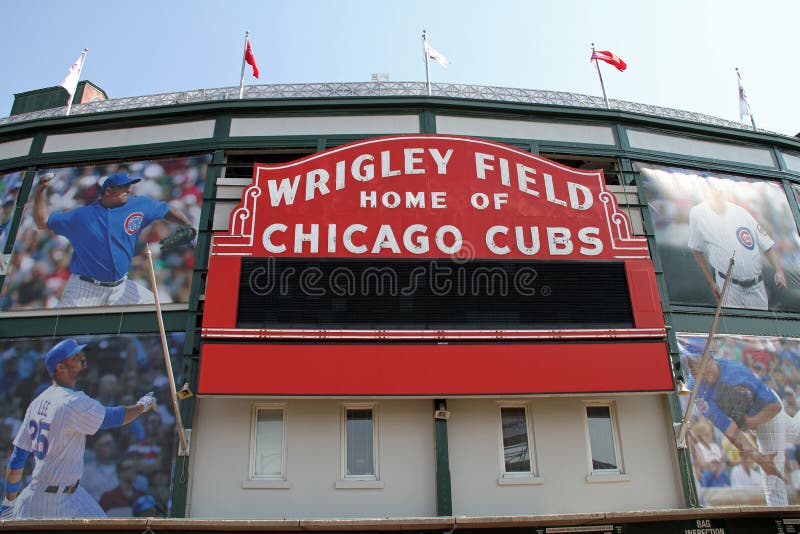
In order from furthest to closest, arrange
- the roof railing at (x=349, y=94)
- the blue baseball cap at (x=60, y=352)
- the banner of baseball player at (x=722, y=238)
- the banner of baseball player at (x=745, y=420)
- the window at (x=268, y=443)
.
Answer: the roof railing at (x=349, y=94)
the banner of baseball player at (x=722, y=238)
the blue baseball cap at (x=60, y=352)
the banner of baseball player at (x=745, y=420)
the window at (x=268, y=443)

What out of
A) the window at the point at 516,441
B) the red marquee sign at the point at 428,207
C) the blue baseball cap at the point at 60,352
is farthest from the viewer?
the blue baseball cap at the point at 60,352

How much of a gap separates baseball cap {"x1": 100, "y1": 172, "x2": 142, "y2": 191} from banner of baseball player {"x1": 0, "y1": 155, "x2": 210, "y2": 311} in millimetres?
25

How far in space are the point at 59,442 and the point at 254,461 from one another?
13.1 feet

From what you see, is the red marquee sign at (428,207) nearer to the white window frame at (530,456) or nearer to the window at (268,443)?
the white window frame at (530,456)

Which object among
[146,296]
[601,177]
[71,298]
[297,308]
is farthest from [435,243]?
[71,298]

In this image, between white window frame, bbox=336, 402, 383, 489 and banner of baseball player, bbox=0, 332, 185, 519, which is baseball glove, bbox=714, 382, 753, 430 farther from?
banner of baseball player, bbox=0, 332, 185, 519

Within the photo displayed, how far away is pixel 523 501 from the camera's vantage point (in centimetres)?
1151

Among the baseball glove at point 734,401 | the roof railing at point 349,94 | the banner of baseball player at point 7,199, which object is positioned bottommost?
the baseball glove at point 734,401

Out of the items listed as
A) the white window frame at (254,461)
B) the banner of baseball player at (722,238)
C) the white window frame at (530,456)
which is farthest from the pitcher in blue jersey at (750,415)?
the white window frame at (254,461)

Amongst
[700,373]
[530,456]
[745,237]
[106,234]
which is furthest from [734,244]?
[106,234]

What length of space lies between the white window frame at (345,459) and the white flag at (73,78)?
11719 millimetres

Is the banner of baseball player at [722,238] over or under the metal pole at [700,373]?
over

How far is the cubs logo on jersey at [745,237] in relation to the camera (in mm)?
14969

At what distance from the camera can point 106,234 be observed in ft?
45.1
